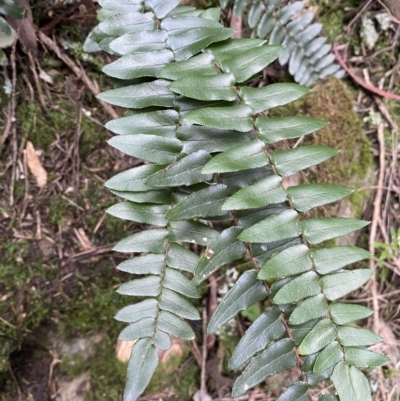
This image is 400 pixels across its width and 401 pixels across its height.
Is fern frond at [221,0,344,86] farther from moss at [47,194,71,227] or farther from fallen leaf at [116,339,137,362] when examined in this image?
fallen leaf at [116,339,137,362]

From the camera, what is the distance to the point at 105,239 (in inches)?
104

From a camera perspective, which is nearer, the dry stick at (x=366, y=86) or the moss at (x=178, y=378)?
the moss at (x=178, y=378)

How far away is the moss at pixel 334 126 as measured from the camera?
8.93 feet

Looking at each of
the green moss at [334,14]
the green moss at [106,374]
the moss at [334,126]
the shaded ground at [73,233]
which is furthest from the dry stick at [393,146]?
the green moss at [106,374]

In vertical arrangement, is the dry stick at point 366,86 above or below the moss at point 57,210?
above

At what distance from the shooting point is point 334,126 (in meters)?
2.75

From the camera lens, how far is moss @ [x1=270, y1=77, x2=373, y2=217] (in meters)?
2.72

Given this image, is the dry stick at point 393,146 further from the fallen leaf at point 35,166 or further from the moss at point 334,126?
the fallen leaf at point 35,166

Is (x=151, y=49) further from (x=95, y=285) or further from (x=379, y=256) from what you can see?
(x=379, y=256)

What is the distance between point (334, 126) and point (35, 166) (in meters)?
1.97

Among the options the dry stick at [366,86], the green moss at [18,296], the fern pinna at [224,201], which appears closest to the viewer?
the fern pinna at [224,201]

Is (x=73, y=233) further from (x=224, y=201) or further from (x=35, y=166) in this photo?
(x=224, y=201)

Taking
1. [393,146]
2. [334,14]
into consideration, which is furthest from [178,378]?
[334,14]

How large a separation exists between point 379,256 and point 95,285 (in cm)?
205
